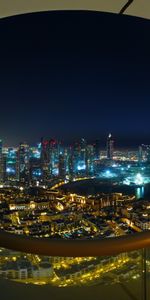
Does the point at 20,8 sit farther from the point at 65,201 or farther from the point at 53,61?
the point at 53,61

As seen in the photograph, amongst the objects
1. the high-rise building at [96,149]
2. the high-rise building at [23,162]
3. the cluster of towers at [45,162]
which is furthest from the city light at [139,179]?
the high-rise building at [23,162]

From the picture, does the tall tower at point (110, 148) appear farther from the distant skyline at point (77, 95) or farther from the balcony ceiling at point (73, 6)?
the balcony ceiling at point (73, 6)

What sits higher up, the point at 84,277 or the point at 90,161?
the point at 90,161

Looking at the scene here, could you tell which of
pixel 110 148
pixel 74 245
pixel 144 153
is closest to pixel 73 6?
pixel 74 245

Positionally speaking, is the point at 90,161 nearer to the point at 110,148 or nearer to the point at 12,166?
the point at 110,148

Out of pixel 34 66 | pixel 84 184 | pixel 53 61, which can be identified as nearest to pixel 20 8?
pixel 84 184

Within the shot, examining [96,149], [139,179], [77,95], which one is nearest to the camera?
[139,179]
